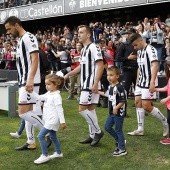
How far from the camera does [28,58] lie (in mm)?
4824

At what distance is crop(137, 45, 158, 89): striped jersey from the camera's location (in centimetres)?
562

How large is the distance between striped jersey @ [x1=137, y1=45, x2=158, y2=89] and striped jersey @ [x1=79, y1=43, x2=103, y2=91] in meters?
0.90

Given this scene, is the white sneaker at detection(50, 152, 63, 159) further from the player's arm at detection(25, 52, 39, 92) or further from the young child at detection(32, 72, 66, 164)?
the player's arm at detection(25, 52, 39, 92)

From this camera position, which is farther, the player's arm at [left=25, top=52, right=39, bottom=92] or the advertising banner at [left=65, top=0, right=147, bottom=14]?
the advertising banner at [left=65, top=0, right=147, bottom=14]

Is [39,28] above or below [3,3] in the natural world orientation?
below

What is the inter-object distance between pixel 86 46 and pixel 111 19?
17.0 meters

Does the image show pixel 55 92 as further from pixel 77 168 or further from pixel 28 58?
pixel 77 168

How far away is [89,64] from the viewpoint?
17.2ft

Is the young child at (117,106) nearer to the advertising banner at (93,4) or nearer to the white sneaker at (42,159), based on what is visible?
the white sneaker at (42,159)

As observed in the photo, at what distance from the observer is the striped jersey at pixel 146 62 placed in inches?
221

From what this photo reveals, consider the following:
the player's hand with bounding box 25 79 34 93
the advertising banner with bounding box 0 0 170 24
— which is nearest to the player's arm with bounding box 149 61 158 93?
the player's hand with bounding box 25 79 34 93

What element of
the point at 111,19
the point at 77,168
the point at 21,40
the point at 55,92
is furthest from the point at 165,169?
the point at 111,19

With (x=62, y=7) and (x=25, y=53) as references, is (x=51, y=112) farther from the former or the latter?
(x=62, y=7)

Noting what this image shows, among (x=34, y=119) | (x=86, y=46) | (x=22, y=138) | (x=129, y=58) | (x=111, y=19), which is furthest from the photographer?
(x=111, y=19)
